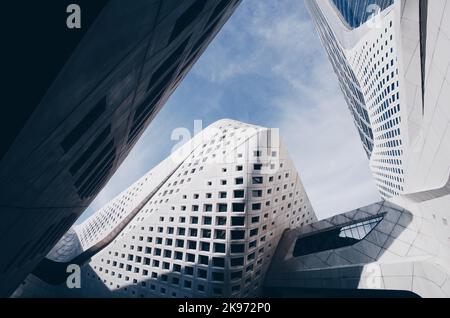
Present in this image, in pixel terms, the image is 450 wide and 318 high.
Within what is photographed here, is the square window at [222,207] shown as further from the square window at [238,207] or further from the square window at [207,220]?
the square window at [207,220]

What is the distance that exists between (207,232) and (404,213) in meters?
15.8

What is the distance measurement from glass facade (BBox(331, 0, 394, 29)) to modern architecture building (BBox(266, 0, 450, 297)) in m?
6.15

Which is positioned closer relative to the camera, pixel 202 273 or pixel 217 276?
pixel 217 276

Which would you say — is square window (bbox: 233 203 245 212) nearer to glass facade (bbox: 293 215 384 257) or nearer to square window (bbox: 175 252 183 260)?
square window (bbox: 175 252 183 260)

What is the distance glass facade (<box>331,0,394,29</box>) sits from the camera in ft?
146

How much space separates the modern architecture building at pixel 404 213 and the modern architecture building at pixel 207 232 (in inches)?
155

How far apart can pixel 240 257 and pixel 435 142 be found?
1812 centimetres

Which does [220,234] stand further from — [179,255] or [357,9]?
[357,9]

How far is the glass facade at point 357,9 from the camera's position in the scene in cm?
4442

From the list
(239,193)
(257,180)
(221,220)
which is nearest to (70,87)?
(239,193)

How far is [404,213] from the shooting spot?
18422 mm

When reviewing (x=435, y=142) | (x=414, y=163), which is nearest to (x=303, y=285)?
(x=414, y=163)

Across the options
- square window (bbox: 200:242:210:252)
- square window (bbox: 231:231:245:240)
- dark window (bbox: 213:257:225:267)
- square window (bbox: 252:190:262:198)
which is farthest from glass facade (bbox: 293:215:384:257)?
square window (bbox: 200:242:210:252)

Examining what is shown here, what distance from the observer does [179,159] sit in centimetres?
3438
